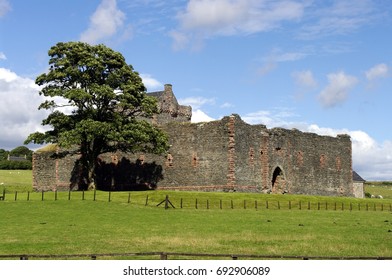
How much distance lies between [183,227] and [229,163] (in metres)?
25.8

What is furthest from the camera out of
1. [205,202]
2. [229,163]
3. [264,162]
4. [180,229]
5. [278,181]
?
[278,181]

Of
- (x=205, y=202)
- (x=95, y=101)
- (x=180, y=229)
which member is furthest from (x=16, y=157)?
(x=180, y=229)

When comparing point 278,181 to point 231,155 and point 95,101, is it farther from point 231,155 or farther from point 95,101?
point 95,101

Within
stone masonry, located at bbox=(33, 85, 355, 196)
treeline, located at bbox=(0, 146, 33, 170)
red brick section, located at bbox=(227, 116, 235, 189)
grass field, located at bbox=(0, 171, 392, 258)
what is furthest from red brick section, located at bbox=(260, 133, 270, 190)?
treeline, located at bbox=(0, 146, 33, 170)

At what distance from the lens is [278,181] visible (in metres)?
63.4

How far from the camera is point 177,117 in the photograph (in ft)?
266

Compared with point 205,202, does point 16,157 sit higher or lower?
higher

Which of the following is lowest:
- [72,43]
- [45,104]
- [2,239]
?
[2,239]

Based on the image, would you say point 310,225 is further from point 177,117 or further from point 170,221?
point 177,117

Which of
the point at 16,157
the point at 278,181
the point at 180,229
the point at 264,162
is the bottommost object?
the point at 180,229

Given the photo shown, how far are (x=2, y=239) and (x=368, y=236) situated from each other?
17543 mm

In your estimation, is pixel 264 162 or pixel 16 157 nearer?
pixel 264 162
